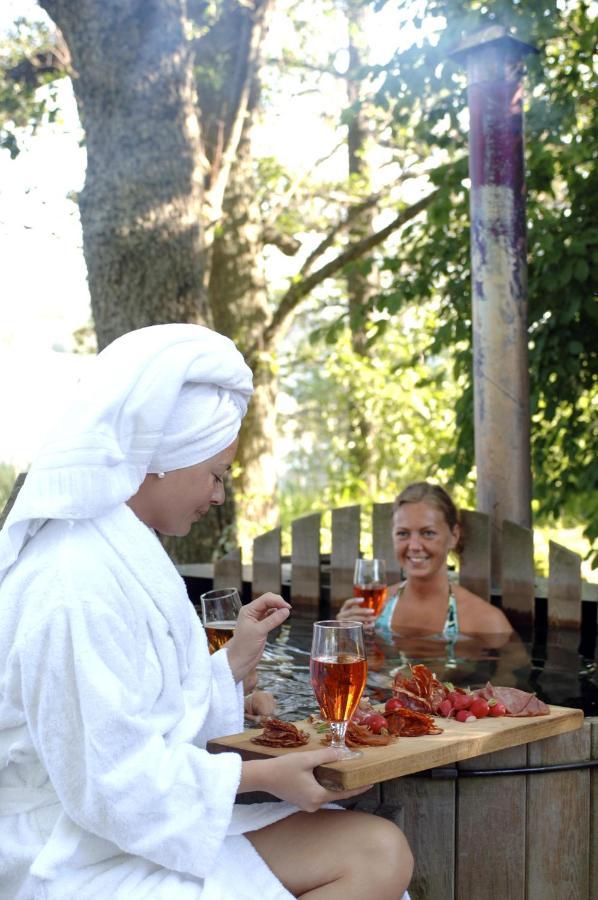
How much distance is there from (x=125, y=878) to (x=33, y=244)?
11.2m

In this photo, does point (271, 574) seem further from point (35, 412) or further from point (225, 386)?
point (35, 412)

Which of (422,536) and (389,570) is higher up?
(422,536)

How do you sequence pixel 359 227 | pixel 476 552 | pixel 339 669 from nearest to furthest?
1. pixel 339 669
2. pixel 476 552
3. pixel 359 227

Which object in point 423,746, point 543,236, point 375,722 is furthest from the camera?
point 543,236

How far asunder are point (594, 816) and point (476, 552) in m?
2.47

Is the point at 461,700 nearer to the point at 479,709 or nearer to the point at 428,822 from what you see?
the point at 479,709

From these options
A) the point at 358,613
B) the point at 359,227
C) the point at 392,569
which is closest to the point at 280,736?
the point at 358,613

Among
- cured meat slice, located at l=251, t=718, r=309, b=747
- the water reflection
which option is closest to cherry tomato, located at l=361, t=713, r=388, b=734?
cured meat slice, located at l=251, t=718, r=309, b=747

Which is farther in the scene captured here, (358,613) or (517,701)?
(358,613)

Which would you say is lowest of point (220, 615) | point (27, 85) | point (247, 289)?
point (220, 615)

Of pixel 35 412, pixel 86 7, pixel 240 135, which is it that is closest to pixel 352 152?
pixel 240 135

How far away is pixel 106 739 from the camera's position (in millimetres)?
1938

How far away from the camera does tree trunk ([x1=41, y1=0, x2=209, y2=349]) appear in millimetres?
7414

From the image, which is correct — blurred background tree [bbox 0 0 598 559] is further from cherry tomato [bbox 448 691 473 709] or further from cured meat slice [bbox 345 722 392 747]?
cured meat slice [bbox 345 722 392 747]
